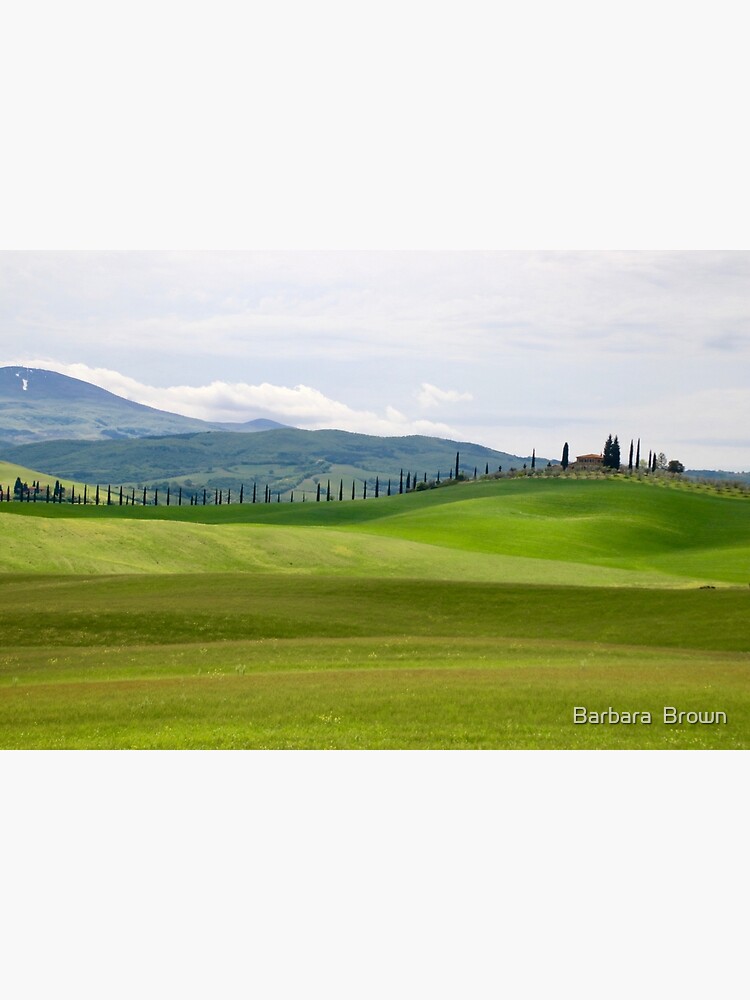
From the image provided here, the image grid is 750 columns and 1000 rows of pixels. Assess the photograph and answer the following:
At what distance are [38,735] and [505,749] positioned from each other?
6383 millimetres

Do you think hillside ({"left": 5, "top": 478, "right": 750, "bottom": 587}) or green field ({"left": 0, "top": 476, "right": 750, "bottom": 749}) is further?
hillside ({"left": 5, "top": 478, "right": 750, "bottom": 587})

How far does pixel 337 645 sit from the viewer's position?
58.3 ft

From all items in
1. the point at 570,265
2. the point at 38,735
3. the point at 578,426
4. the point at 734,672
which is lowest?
the point at 38,735

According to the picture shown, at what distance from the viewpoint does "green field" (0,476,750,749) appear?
41.2 ft

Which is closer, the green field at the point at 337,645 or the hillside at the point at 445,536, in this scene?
the green field at the point at 337,645

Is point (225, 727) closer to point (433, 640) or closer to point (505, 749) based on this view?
point (505, 749)

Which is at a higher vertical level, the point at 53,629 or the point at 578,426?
the point at 578,426

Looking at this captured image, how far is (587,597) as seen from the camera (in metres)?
21.0

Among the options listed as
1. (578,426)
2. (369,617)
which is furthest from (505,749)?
(578,426)

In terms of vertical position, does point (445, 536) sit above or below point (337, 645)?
above

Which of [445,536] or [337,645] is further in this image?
[445,536]

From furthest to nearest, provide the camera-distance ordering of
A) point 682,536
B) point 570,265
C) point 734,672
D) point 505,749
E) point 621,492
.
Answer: point 621,492
point 682,536
point 570,265
point 734,672
point 505,749

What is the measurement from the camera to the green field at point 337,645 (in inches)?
494

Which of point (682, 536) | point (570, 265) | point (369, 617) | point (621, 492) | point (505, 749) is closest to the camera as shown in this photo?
point (505, 749)
